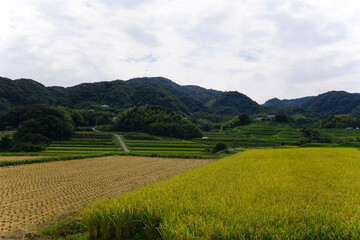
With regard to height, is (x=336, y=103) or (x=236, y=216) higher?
(x=336, y=103)

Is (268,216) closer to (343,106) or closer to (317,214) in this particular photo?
(317,214)

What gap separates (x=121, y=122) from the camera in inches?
3027

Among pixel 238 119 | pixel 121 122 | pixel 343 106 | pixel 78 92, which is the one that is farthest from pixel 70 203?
pixel 343 106

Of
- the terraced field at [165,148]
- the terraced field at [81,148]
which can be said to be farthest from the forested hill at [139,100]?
the terraced field at [165,148]

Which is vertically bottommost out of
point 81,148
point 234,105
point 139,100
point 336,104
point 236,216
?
point 81,148

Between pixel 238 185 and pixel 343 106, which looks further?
pixel 343 106

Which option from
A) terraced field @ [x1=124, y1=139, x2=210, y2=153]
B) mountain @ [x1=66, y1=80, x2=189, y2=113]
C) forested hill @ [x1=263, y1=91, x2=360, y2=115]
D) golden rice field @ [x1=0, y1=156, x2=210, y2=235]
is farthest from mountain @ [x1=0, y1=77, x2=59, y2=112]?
forested hill @ [x1=263, y1=91, x2=360, y2=115]

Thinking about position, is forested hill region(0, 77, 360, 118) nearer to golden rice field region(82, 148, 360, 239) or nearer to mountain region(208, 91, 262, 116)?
mountain region(208, 91, 262, 116)

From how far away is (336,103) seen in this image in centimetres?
14312

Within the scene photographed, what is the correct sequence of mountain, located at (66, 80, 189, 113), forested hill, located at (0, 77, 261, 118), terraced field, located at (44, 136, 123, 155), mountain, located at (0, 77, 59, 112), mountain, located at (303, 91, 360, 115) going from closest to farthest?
terraced field, located at (44, 136, 123, 155), mountain, located at (0, 77, 59, 112), forested hill, located at (0, 77, 261, 118), mountain, located at (303, 91, 360, 115), mountain, located at (66, 80, 189, 113)

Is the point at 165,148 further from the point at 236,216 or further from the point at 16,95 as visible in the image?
the point at 16,95

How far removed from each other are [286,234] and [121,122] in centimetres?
7743

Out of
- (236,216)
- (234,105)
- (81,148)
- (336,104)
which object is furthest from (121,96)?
(336,104)

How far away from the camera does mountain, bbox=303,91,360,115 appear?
132 metres
